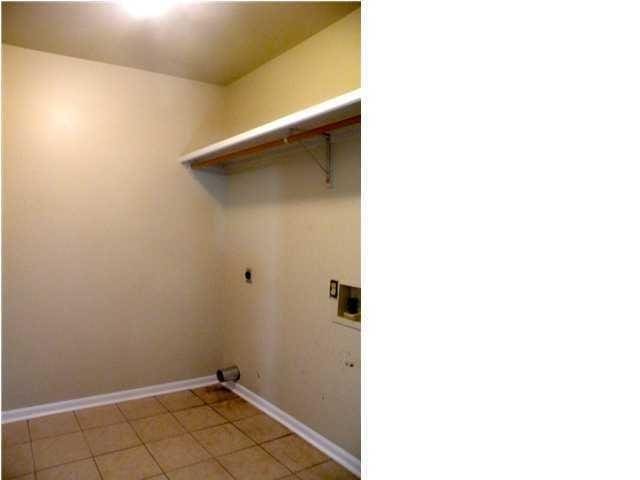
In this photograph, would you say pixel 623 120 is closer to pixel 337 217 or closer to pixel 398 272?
pixel 398 272

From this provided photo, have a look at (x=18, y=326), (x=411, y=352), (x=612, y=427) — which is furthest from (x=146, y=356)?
(x=612, y=427)

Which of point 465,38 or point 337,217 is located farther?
point 337,217

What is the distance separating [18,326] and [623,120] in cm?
394

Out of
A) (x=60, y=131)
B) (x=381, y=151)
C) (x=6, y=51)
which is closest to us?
(x=381, y=151)

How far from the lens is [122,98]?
3688 millimetres

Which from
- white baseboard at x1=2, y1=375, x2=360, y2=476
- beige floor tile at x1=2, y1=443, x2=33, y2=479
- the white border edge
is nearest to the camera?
the white border edge

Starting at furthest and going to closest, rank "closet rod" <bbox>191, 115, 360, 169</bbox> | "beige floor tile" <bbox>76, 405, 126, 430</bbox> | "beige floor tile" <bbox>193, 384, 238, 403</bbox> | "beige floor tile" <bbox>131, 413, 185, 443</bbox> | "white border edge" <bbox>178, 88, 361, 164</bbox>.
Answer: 1. "beige floor tile" <bbox>193, 384, 238, 403</bbox>
2. "beige floor tile" <bbox>76, 405, 126, 430</bbox>
3. "beige floor tile" <bbox>131, 413, 185, 443</bbox>
4. "closet rod" <bbox>191, 115, 360, 169</bbox>
5. "white border edge" <bbox>178, 88, 361, 164</bbox>

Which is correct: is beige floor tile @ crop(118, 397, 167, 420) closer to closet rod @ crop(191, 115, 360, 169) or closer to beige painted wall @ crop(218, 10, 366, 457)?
beige painted wall @ crop(218, 10, 366, 457)

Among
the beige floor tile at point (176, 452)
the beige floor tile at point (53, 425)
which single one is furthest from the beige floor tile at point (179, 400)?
the beige floor tile at point (53, 425)

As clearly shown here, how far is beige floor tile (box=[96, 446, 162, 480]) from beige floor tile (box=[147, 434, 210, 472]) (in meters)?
0.05

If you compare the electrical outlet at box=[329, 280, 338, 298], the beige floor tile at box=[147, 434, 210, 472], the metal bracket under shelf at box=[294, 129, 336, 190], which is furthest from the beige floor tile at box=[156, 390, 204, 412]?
the metal bracket under shelf at box=[294, 129, 336, 190]

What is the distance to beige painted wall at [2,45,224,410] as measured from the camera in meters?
3.33

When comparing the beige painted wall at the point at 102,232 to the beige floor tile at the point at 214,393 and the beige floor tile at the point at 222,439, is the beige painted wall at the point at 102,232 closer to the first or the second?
the beige floor tile at the point at 214,393

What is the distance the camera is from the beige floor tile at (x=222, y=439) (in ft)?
9.72
